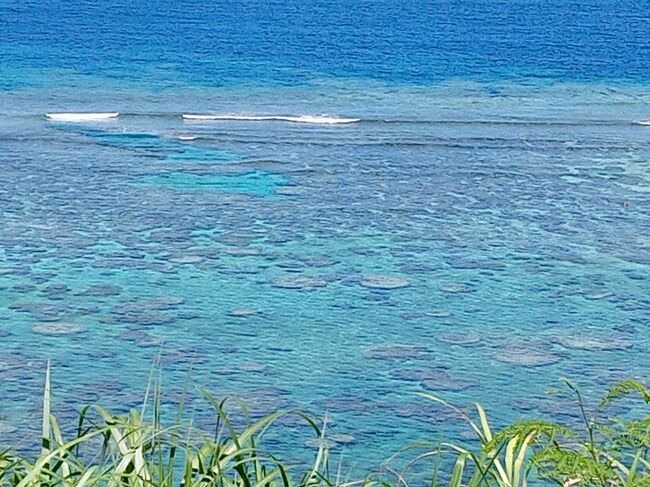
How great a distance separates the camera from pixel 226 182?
10992mm

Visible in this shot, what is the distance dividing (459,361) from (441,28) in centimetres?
2212

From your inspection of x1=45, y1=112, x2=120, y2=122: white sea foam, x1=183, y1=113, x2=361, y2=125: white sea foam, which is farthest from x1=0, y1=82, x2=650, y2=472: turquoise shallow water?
x1=183, y1=113, x2=361, y2=125: white sea foam

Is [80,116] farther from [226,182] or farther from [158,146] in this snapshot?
A: [226,182]

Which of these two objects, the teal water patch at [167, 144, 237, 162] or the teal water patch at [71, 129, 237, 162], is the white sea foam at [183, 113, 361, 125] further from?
the teal water patch at [167, 144, 237, 162]

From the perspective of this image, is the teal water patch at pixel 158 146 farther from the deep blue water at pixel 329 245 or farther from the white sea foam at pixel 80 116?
the white sea foam at pixel 80 116

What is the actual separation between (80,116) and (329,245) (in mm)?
6917

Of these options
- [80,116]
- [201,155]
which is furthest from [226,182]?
[80,116]

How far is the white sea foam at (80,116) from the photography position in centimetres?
1489

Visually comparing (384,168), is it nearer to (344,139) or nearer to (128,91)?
(344,139)

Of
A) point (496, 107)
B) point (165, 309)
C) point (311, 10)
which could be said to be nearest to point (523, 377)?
point (165, 309)

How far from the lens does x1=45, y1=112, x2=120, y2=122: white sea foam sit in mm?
14891

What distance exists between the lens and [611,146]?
1370cm

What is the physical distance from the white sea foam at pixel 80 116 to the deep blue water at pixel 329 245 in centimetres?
22

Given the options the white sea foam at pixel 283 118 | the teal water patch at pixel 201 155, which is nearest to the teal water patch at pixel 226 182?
the teal water patch at pixel 201 155
